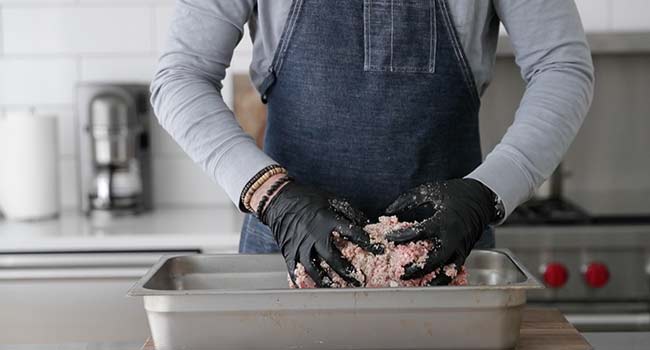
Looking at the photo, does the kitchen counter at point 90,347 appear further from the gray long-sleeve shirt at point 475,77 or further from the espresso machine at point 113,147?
the espresso machine at point 113,147

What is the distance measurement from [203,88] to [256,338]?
402 mm

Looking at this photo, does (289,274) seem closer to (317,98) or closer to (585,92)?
(317,98)

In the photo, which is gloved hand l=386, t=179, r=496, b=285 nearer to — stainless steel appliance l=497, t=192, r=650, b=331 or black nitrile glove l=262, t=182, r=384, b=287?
black nitrile glove l=262, t=182, r=384, b=287

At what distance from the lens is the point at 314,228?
98cm

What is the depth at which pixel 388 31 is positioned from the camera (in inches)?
48.8

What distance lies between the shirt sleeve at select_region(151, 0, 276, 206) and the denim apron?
0.27 feet

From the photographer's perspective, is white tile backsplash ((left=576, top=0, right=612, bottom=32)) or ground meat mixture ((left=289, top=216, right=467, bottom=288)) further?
white tile backsplash ((left=576, top=0, right=612, bottom=32))

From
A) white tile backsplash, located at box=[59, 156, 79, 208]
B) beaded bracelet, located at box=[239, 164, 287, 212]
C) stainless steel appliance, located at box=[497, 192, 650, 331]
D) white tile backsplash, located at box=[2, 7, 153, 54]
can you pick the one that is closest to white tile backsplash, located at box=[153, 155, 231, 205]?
white tile backsplash, located at box=[59, 156, 79, 208]

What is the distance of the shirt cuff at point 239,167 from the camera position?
3.52 feet

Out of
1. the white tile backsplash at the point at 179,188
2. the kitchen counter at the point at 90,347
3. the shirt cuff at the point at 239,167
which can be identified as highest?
the shirt cuff at the point at 239,167

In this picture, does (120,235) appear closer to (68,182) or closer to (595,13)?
A: (68,182)

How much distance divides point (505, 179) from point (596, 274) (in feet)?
2.98

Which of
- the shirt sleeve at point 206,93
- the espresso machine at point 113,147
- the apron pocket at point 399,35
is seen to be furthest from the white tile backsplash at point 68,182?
the apron pocket at point 399,35

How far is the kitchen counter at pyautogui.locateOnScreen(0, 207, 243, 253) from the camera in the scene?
76.1 inches
